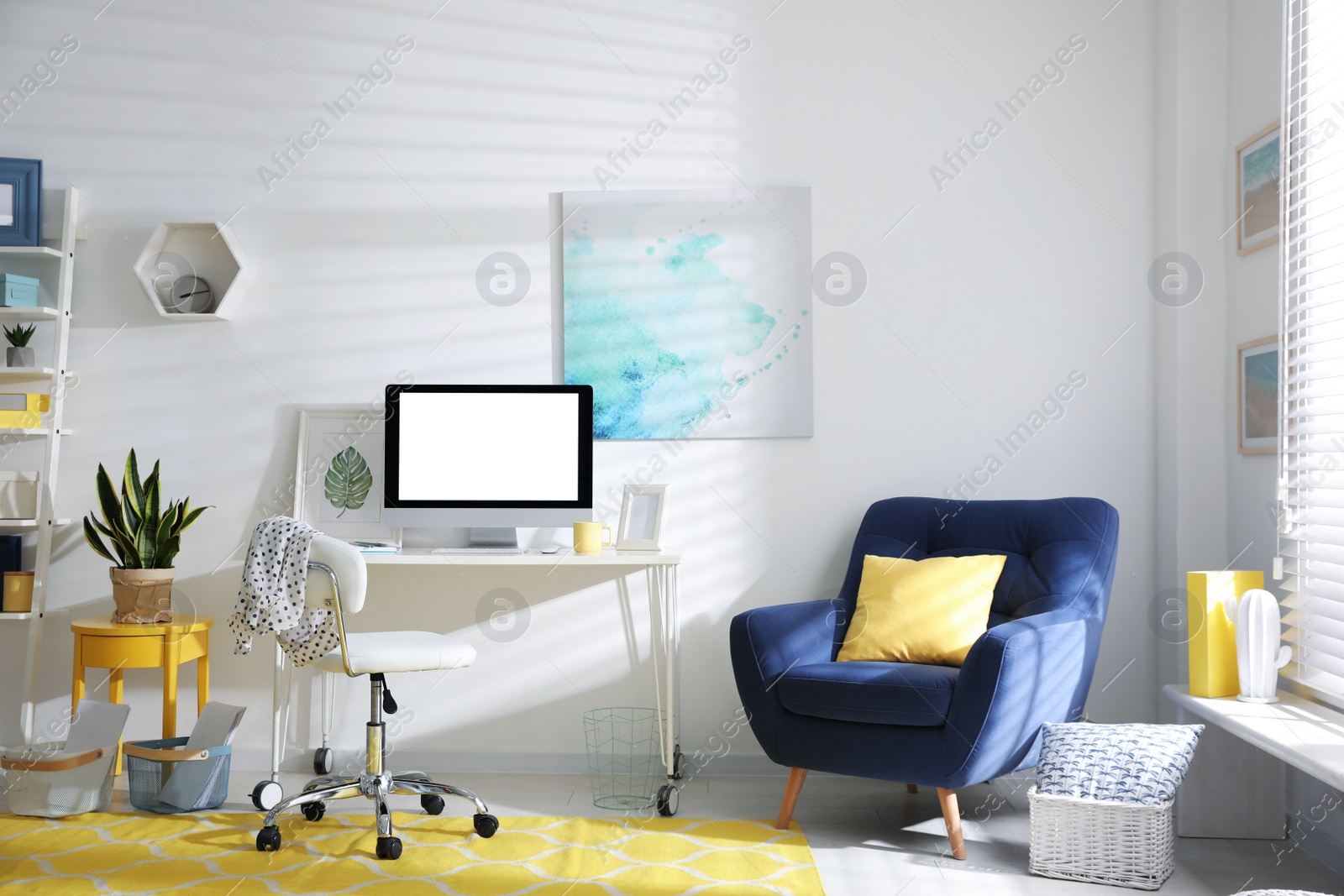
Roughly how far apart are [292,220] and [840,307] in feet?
6.42

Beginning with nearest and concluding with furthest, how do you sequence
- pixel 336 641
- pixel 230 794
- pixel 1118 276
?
pixel 336 641 < pixel 230 794 < pixel 1118 276

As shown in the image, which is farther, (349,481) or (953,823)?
(349,481)

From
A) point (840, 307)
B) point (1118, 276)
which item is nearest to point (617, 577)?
point (840, 307)

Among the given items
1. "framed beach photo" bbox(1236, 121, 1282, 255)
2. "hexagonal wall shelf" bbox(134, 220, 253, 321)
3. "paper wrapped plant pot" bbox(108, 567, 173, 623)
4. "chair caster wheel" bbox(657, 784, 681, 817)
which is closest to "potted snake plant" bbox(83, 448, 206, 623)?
"paper wrapped plant pot" bbox(108, 567, 173, 623)

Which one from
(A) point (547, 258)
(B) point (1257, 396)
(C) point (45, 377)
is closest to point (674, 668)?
(A) point (547, 258)

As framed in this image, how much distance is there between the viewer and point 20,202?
3424mm

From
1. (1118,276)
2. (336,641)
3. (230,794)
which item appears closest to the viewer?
(336,641)

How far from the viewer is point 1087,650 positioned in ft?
8.91

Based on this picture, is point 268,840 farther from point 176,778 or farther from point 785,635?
point 785,635

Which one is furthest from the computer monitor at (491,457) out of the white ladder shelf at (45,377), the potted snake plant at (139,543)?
the white ladder shelf at (45,377)

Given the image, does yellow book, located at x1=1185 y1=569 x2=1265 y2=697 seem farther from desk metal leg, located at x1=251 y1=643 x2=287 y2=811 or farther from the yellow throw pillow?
desk metal leg, located at x1=251 y1=643 x2=287 y2=811

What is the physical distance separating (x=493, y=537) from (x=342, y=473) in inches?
23.3

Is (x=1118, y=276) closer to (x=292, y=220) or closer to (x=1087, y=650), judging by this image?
(x=1087, y=650)

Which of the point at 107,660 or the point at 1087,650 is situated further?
the point at 107,660
